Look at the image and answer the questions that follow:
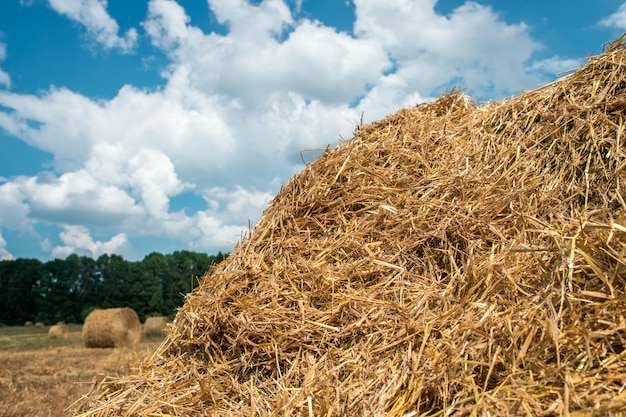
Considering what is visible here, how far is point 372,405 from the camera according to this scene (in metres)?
2.25

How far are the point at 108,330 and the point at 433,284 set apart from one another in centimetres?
1854

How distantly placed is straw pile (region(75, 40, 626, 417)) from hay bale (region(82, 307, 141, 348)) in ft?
56.3

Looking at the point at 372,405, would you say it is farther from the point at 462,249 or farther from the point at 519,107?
the point at 519,107

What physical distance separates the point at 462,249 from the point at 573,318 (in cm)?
88

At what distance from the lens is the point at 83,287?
5403 cm

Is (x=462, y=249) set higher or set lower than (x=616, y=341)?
higher

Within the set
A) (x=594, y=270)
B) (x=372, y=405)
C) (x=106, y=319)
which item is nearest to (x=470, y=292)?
(x=594, y=270)

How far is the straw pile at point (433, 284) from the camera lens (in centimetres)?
210

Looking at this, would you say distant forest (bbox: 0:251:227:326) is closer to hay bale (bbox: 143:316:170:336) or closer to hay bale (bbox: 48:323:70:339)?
hay bale (bbox: 143:316:170:336)

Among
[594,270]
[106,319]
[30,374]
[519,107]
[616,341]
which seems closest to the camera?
[616,341]

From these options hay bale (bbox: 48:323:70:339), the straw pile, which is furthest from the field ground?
hay bale (bbox: 48:323:70:339)

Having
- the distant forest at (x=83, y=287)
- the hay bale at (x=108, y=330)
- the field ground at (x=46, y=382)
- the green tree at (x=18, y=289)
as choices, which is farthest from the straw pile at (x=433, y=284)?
the green tree at (x=18, y=289)

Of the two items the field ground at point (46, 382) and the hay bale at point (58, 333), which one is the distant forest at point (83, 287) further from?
the field ground at point (46, 382)

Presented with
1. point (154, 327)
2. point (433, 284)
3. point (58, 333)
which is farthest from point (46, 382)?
point (154, 327)
